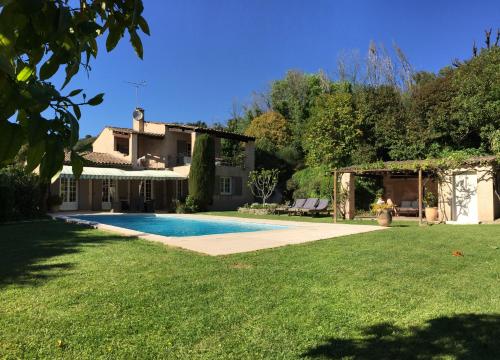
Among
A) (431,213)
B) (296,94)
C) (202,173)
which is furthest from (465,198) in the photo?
(296,94)

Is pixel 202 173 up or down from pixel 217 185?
up

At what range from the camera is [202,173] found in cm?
3578

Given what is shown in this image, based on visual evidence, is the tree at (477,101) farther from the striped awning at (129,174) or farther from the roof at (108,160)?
the roof at (108,160)

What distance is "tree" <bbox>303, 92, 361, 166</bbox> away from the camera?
130 feet

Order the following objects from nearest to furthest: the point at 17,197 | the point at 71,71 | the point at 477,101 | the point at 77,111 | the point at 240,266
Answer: the point at 77,111
the point at 71,71
the point at 240,266
the point at 17,197
the point at 477,101

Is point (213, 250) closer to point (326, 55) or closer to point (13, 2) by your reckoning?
point (13, 2)

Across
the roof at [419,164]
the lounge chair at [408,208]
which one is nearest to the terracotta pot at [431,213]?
the roof at [419,164]

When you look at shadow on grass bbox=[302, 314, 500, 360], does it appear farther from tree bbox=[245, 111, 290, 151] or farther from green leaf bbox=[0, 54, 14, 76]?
tree bbox=[245, 111, 290, 151]

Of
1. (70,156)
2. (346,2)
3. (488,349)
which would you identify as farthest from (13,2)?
(346,2)

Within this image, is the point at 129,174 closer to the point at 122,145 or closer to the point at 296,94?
the point at 122,145

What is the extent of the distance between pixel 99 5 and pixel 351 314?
18.1ft

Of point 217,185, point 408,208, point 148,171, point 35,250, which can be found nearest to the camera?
point 35,250

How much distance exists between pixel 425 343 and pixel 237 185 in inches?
1424

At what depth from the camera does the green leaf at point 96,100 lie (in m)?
1.57
